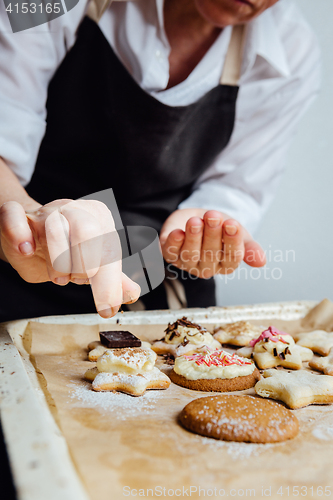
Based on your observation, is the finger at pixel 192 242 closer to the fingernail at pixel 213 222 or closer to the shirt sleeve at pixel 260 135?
the fingernail at pixel 213 222

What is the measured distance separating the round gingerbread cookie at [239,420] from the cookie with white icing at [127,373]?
145 millimetres

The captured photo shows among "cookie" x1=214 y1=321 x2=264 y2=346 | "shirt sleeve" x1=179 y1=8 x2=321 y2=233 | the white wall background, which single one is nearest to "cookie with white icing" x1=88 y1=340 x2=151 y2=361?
"cookie" x1=214 y1=321 x2=264 y2=346

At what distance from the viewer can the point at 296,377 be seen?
0.99 meters

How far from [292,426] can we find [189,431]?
0.19 meters

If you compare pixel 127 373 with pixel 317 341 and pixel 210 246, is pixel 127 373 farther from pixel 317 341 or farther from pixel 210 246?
pixel 317 341

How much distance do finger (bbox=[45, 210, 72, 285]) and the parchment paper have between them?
0.92 ft

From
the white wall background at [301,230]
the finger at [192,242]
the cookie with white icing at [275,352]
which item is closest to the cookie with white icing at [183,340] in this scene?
the cookie with white icing at [275,352]

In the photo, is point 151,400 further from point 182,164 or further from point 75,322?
point 182,164

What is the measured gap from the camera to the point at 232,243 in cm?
123

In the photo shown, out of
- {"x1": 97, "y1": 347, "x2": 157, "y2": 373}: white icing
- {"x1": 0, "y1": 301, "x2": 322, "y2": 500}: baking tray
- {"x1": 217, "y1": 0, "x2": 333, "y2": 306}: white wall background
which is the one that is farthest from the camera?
{"x1": 217, "y1": 0, "x2": 333, "y2": 306}: white wall background

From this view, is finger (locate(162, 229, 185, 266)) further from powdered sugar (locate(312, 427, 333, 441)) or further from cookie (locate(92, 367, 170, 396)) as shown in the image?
powdered sugar (locate(312, 427, 333, 441))

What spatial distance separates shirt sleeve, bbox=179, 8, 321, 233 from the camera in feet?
5.32

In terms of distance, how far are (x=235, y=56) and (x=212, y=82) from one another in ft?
0.50

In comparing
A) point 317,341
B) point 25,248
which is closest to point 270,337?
point 317,341
